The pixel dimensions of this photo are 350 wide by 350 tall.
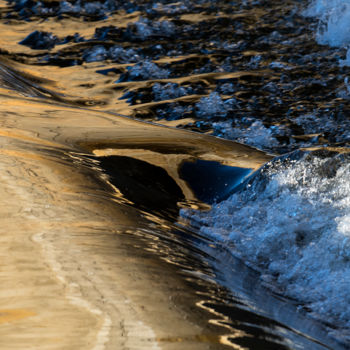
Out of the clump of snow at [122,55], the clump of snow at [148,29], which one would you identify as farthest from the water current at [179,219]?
the clump of snow at [148,29]

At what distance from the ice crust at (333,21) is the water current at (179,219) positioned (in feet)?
2.35

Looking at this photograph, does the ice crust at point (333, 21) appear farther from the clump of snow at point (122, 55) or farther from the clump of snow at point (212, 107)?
the clump of snow at point (122, 55)

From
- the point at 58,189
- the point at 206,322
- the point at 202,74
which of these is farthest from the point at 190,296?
the point at 202,74

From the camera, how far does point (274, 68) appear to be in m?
4.62

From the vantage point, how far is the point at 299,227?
71.0 inches

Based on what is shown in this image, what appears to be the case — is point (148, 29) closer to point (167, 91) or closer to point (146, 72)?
point (146, 72)

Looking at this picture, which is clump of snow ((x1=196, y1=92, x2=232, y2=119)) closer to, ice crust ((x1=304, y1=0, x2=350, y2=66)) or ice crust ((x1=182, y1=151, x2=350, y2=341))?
ice crust ((x1=304, y1=0, x2=350, y2=66))

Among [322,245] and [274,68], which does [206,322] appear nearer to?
[322,245]

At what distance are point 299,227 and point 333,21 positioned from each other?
12.9 ft

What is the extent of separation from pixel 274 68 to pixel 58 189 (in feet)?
10.5

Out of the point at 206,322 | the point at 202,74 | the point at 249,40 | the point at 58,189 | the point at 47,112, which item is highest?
the point at 249,40

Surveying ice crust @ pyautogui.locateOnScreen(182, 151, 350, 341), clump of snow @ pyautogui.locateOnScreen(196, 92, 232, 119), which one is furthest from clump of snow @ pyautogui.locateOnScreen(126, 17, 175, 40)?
ice crust @ pyautogui.locateOnScreen(182, 151, 350, 341)

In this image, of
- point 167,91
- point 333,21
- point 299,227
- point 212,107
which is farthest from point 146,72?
point 299,227

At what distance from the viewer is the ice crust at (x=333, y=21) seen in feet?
16.5
